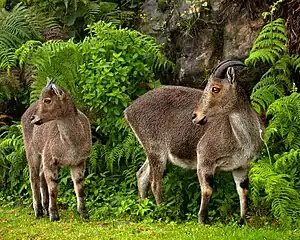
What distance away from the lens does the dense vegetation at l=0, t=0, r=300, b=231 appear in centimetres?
1053

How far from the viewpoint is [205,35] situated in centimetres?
1339

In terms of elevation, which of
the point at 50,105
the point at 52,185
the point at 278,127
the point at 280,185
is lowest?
the point at 52,185

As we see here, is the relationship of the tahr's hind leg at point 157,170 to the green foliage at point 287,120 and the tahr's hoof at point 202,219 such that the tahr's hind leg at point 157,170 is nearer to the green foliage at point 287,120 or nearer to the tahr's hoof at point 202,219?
the tahr's hoof at point 202,219

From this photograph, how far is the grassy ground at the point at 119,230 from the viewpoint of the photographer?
9.06m

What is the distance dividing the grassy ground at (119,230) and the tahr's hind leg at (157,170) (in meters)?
0.81

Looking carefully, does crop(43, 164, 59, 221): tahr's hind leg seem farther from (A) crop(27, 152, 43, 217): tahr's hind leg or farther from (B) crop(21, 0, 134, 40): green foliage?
(B) crop(21, 0, 134, 40): green foliage

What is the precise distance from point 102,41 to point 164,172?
289 cm

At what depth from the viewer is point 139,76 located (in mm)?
13570

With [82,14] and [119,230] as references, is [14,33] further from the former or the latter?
[119,230]

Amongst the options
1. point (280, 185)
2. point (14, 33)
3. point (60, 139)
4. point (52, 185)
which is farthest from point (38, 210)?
point (14, 33)

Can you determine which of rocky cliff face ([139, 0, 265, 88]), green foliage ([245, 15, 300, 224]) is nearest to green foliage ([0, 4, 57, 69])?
rocky cliff face ([139, 0, 265, 88])

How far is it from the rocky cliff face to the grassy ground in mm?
3485

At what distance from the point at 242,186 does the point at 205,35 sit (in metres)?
3.76

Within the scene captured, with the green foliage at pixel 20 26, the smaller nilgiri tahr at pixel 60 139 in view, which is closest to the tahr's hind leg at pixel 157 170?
the smaller nilgiri tahr at pixel 60 139
